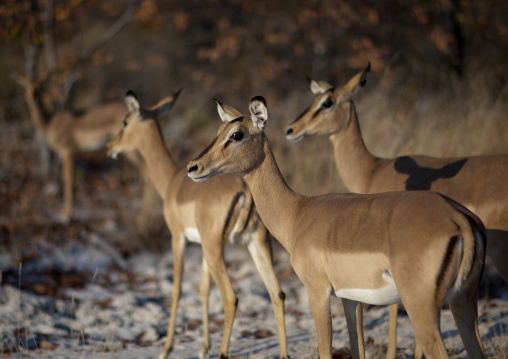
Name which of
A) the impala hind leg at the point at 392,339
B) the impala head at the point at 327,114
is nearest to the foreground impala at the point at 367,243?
the impala hind leg at the point at 392,339

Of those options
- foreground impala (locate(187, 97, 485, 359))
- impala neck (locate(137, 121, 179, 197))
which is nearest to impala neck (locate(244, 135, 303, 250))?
foreground impala (locate(187, 97, 485, 359))

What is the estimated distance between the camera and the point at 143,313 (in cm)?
635

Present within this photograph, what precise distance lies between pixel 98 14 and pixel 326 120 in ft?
70.9

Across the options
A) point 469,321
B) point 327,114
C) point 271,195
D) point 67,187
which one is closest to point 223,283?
point 271,195

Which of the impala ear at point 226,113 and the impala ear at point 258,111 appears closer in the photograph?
the impala ear at point 258,111

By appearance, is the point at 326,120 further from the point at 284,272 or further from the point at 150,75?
the point at 150,75

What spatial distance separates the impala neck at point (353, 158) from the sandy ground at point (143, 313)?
55.3 inches

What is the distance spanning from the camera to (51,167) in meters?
12.4

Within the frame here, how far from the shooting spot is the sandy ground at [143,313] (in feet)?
16.5

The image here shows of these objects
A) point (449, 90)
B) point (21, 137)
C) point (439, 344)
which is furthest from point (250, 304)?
point (21, 137)

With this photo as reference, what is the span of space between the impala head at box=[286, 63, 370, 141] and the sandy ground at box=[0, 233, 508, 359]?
1.93 m

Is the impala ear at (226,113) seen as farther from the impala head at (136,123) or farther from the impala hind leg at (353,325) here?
the impala head at (136,123)

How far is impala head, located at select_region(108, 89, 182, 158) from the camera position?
635 centimetres


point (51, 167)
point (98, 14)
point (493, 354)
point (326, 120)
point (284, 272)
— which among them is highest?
point (98, 14)
